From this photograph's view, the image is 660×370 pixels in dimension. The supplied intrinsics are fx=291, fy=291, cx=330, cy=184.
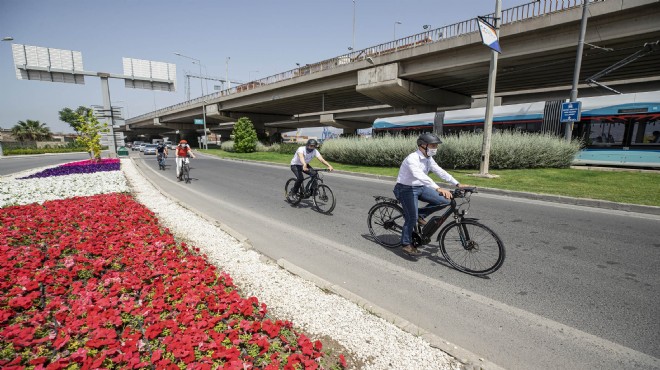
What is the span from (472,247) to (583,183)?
9529 millimetres

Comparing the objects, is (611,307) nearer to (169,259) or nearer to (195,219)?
(169,259)

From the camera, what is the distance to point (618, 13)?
13.4 m

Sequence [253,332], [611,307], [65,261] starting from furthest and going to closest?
[65,261], [611,307], [253,332]

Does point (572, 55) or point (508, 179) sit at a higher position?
point (572, 55)

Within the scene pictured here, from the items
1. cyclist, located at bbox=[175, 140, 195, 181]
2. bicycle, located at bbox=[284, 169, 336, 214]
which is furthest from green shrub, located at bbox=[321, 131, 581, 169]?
cyclist, located at bbox=[175, 140, 195, 181]

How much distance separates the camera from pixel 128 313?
2.89 m

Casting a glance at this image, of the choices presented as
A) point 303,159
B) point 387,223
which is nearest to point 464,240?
point 387,223

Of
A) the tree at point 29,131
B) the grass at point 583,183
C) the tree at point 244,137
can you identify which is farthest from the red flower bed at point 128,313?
the tree at point 29,131

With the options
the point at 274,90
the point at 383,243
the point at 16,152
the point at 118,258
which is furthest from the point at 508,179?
the point at 16,152

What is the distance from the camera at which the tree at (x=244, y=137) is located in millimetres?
35688

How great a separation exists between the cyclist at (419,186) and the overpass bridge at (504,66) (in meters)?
15.6

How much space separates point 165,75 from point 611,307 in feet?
118

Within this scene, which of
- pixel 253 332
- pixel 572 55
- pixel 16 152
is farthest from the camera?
pixel 16 152

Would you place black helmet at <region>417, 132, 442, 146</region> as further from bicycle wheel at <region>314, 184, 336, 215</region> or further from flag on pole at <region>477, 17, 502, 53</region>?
flag on pole at <region>477, 17, 502, 53</region>
